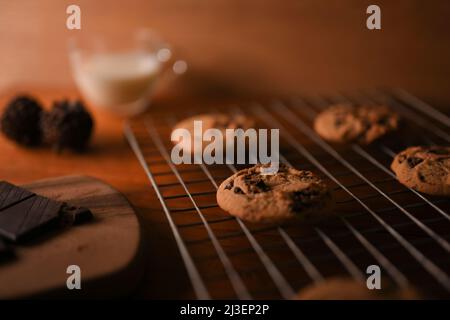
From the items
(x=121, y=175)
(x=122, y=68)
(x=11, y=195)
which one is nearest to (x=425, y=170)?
(x=121, y=175)

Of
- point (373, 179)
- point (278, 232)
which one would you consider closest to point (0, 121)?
point (278, 232)

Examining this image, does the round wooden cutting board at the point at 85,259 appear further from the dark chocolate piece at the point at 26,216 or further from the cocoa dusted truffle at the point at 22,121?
the cocoa dusted truffle at the point at 22,121

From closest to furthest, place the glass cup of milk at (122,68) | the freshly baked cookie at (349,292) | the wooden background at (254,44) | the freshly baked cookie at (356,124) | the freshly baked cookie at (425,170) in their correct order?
the freshly baked cookie at (349,292) → the freshly baked cookie at (425,170) → the freshly baked cookie at (356,124) → the glass cup of milk at (122,68) → the wooden background at (254,44)

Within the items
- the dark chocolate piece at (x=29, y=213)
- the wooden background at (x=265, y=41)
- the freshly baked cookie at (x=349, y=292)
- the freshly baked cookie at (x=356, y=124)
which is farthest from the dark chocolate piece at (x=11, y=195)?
the wooden background at (x=265, y=41)

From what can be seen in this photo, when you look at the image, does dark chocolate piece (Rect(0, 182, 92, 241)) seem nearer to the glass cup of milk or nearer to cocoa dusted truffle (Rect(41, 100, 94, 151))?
cocoa dusted truffle (Rect(41, 100, 94, 151))

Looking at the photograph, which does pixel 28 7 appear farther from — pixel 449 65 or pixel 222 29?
pixel 449 65
